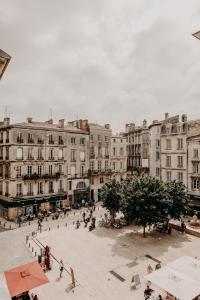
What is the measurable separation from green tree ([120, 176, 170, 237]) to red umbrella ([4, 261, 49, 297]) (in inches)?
502

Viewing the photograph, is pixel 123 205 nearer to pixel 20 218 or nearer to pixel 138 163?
pixel 20 218

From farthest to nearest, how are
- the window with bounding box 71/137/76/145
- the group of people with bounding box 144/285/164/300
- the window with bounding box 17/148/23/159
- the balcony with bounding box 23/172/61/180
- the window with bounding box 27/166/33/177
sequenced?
the window with bounding box 71/137/76/145 → the window with bounding box 27/166/33/177 → the balcony with bounding box 23/172/61/180 → the window with bounding box 17/148/23/159 → the group of people with bounding box 144/285/164/300

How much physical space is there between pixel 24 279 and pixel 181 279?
8766 mm

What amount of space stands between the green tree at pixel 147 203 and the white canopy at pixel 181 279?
914 cm

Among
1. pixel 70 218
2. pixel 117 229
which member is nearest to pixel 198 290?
pixel 117 229

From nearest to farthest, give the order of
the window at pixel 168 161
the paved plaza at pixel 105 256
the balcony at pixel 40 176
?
1. the paved plaza at pixel 105 256
2. the balcony at pixel 40 176
3. the window at pixel 168 161

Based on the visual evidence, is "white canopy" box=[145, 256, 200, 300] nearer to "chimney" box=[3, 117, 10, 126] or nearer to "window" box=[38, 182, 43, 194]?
"window" box=[38, 182, 43, 194]

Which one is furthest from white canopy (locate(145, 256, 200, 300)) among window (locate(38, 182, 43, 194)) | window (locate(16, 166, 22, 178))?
window (locate(38, 182, 43, 194))

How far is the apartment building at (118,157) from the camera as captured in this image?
52.4 meters

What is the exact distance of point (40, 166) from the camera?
40.7 meters

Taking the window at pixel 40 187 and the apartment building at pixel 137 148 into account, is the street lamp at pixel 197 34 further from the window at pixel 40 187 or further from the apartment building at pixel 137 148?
the apartment building at pixel 137 148

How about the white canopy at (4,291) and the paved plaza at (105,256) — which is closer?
the white canopy at (4,291)

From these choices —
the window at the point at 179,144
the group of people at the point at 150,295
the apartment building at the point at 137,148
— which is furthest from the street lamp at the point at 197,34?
the apartment building at the point at 137,148

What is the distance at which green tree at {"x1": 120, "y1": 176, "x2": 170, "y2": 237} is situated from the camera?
82.7 ft
